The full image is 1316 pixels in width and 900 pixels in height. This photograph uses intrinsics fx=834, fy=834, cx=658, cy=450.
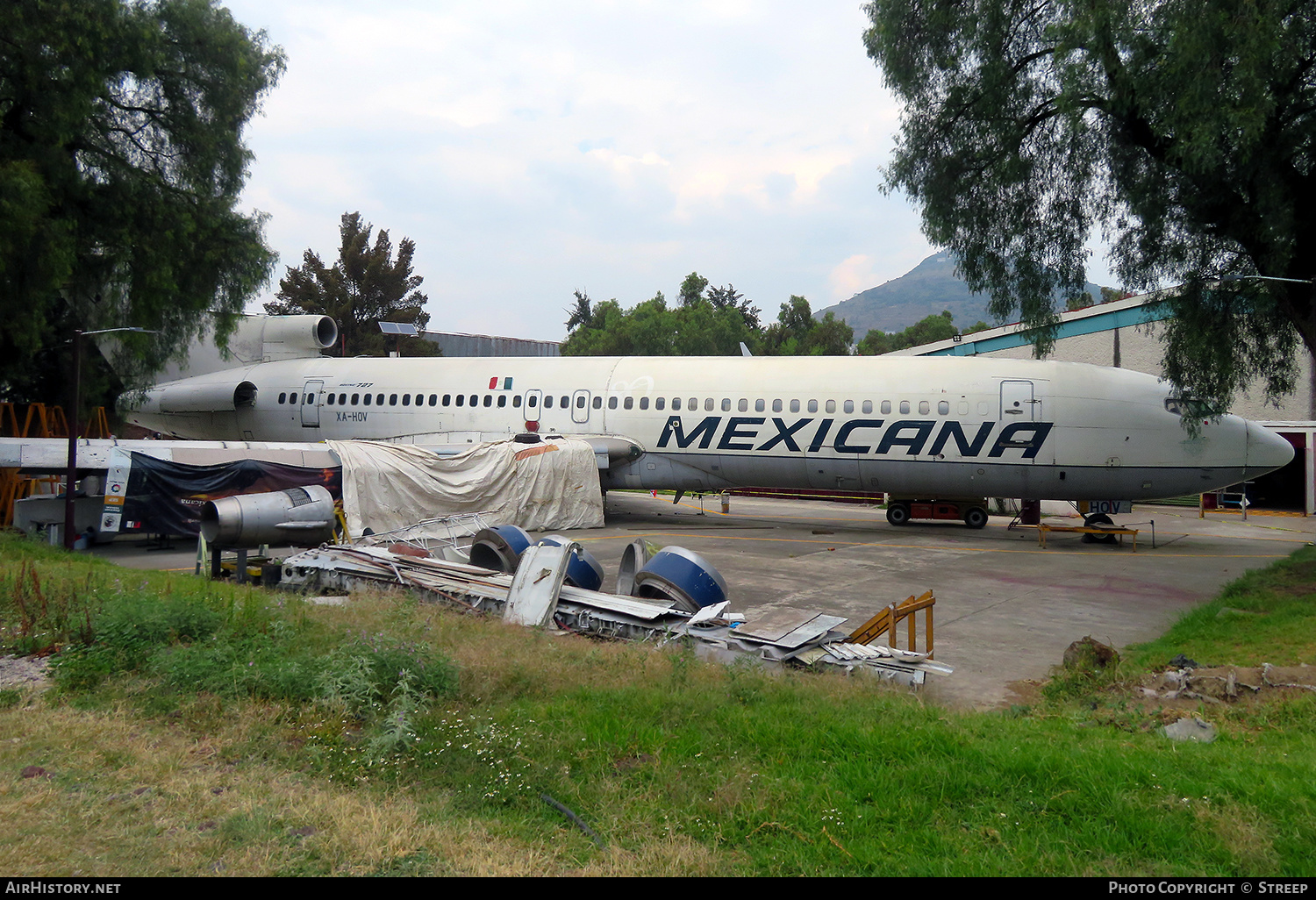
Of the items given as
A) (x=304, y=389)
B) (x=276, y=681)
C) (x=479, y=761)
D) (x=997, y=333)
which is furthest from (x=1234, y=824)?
(x=997, y=333)

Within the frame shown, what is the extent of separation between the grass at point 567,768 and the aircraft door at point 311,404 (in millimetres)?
17602

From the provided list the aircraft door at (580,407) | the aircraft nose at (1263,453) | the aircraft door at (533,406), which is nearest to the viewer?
the aircraft nose at (1263,453)

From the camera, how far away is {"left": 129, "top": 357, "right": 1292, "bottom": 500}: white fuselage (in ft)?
57.7

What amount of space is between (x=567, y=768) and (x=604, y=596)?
13.4ft

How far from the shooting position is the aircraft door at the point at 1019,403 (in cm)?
1795

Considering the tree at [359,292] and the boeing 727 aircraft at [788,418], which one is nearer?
the boeing 727 aircraft at [788,418]

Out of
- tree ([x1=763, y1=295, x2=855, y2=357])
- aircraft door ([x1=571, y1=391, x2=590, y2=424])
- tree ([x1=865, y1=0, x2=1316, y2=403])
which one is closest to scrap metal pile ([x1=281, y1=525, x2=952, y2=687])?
tree ([x1=865, y1=0, x2=1316, y2=403])

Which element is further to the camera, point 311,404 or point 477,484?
point 311,404

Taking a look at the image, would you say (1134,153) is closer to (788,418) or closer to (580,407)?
(788,418)

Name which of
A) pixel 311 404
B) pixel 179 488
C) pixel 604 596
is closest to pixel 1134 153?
pixel 604 596

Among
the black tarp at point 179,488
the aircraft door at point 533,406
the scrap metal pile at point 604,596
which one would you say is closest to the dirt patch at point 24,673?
the scrap metal pile at point 604,596

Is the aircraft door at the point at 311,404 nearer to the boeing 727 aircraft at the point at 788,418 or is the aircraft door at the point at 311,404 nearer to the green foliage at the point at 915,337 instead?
the boeing 727 aircraft at the point at 788,418

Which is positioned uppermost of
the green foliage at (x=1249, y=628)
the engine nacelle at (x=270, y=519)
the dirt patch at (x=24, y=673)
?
the engine nacelle at (x=270, y=519)

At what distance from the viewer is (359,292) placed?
55.1 m
